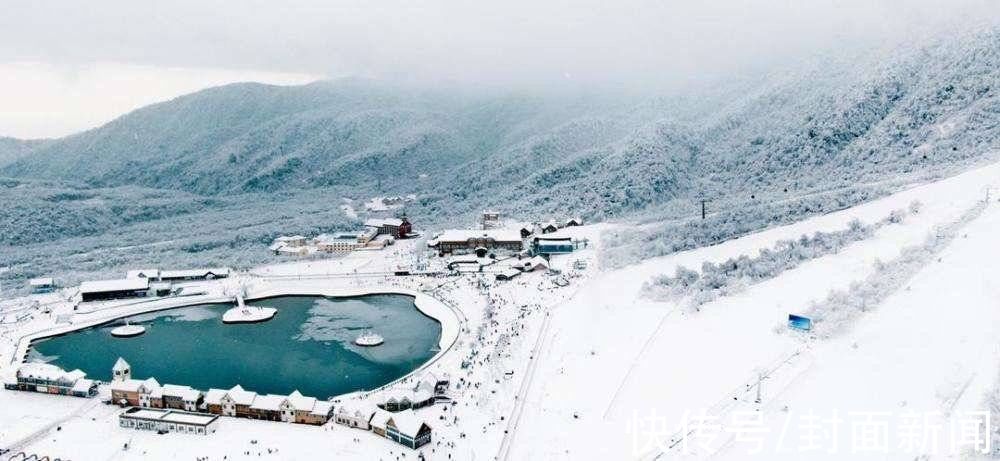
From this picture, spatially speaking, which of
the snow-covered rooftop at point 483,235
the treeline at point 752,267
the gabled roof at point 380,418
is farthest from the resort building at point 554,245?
the gabled roof at point 380,418

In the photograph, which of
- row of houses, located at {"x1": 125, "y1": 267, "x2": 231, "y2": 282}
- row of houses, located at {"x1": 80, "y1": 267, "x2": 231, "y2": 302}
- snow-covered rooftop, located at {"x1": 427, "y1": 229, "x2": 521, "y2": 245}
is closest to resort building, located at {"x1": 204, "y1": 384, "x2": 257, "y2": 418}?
row of houses, located at {"x1": 80, "y1": 267, "x2": 231, "y2": 302}

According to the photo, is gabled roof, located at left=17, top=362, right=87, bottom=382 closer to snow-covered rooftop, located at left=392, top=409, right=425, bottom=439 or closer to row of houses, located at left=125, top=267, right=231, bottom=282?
snow-covered rooftop, located at left=392, top=409, right=425, bottom=439

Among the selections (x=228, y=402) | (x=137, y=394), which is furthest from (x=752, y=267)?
(x=137, y=394)

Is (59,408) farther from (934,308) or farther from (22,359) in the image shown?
(934,308)

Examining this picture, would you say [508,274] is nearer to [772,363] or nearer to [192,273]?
[772,363]

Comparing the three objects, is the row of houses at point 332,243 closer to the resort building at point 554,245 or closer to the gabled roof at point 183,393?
the resort building at point 554,245
